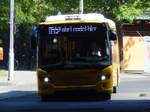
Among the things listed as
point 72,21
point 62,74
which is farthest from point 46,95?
point 72,21

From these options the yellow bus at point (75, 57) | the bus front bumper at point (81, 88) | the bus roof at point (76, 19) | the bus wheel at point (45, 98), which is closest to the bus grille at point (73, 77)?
the yellow bus at point (75, 57)

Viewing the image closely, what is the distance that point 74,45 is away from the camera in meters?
23.4

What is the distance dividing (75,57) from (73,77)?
2.22 ft

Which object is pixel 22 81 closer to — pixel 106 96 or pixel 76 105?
pixel 106 96

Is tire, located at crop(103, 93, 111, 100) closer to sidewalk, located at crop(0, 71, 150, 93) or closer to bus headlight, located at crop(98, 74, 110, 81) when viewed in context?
bus headlight, located at crop(98, 74, 110, 81)

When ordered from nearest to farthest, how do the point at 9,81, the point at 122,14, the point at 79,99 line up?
1. the point at 79,99
2. the point at 9,81
3. the point at 122,14

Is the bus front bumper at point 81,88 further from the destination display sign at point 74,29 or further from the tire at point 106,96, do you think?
the destination display sign at point 74,29

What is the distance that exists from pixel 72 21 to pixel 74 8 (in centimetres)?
2461

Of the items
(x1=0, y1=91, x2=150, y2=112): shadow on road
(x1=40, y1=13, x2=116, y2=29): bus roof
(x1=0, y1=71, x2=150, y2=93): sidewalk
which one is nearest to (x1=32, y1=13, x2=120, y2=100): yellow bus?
(x1=40, y1=13, x2=116, y2=29): bus roof

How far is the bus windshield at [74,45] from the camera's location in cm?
2308

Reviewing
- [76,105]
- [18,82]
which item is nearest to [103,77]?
[76,105]

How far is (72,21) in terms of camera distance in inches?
944

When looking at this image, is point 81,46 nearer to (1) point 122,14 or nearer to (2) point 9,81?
(2) point 9,81

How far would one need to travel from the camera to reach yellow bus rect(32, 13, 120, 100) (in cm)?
2300
